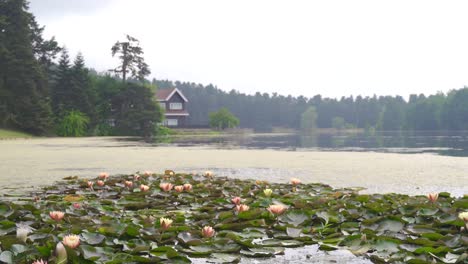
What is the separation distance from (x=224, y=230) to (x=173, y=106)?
48621mm

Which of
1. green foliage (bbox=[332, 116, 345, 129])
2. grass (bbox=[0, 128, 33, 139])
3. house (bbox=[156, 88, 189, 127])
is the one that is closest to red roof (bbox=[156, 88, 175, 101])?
house (bbox=[156, 88, 189, 127])

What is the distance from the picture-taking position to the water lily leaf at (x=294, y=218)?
3174 mm

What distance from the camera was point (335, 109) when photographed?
96.9 m

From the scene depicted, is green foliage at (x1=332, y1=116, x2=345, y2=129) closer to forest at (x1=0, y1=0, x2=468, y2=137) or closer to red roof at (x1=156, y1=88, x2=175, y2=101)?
red roof at (x1=156, y1=88, x2=175, y2=101)

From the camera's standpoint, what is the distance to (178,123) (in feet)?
168

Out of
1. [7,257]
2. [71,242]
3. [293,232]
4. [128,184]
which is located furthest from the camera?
[128,184]

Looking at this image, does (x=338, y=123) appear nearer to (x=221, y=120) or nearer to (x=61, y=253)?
(x=221, y=120)

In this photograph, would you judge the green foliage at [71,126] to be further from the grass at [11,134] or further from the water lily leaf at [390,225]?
the water lily leaf at [390,225]

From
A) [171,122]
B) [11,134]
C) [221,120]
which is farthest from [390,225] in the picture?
[171,122]

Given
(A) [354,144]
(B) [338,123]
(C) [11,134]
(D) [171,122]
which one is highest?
(B) [338,123]

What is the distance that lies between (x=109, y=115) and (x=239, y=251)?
1322 inches

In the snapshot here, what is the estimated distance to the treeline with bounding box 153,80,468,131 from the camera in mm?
69938

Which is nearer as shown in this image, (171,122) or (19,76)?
(19,76)

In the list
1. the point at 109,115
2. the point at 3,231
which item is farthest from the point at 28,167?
the point at 109,115
